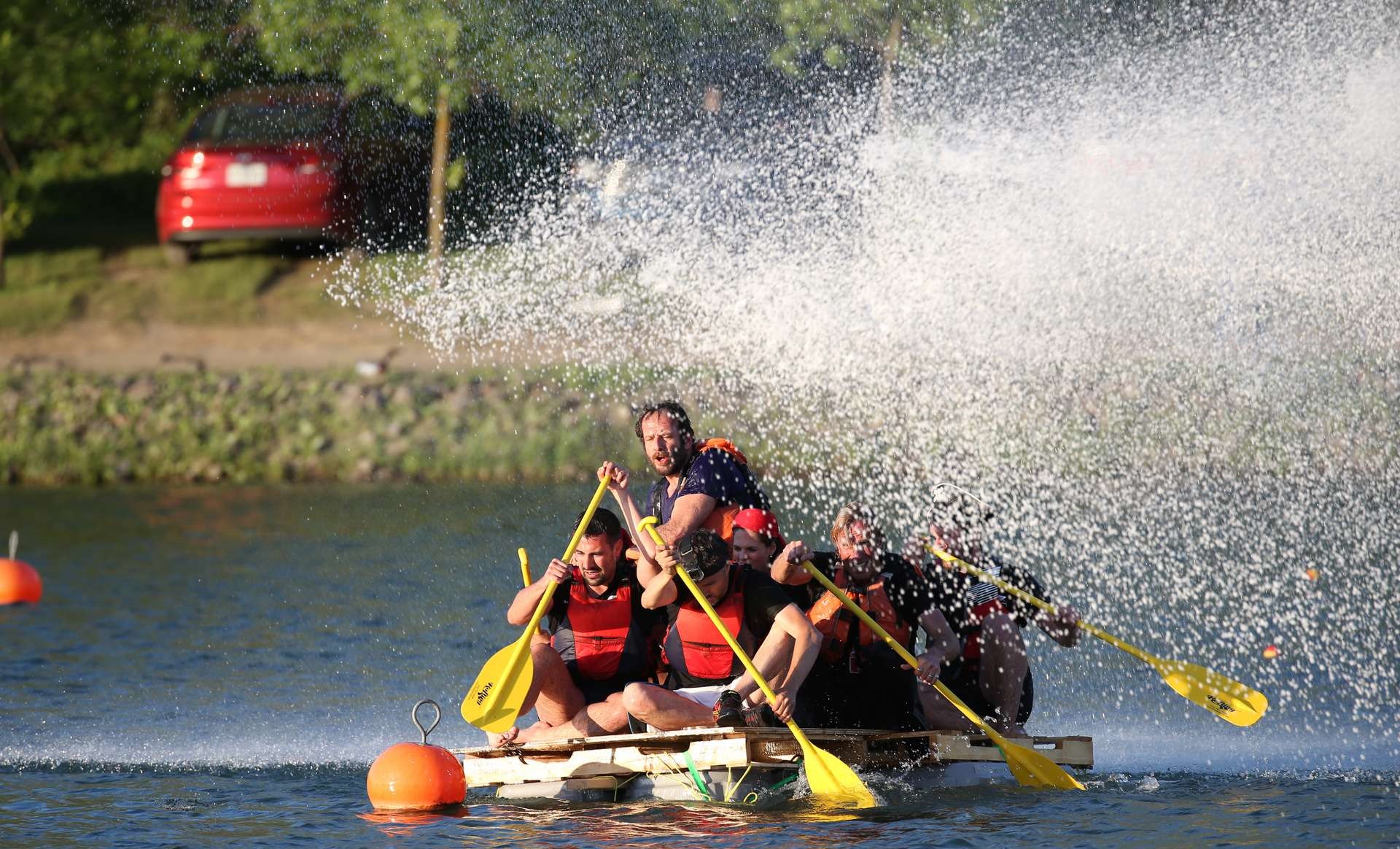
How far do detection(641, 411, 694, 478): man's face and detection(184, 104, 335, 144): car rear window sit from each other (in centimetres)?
1362

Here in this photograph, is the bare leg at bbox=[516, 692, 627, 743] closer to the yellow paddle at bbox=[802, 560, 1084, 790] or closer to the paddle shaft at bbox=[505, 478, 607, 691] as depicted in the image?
the paddle shaft at bbox=[505, 478, 607, 691]

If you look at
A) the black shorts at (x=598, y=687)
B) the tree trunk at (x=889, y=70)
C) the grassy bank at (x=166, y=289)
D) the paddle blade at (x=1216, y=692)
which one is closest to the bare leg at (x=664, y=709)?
the black shorts at (x=598, y=687)

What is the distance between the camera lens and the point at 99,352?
2408 centimetres

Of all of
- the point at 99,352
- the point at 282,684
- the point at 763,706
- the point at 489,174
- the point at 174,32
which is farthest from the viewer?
the point at 174,32

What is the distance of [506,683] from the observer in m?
9.50

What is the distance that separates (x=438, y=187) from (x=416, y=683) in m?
9.88

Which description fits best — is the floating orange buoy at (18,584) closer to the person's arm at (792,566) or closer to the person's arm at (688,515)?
the person's arm at (688,515)

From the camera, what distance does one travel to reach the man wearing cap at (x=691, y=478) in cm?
991

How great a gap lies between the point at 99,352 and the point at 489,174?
5979 mm

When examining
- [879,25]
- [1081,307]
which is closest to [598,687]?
[1081,307]

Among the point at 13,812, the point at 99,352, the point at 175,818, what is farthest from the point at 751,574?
the point at 99,352

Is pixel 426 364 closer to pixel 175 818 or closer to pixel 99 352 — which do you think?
pixel 99 352

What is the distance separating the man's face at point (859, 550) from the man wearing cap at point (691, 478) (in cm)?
54

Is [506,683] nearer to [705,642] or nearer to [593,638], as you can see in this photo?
[593,638]
